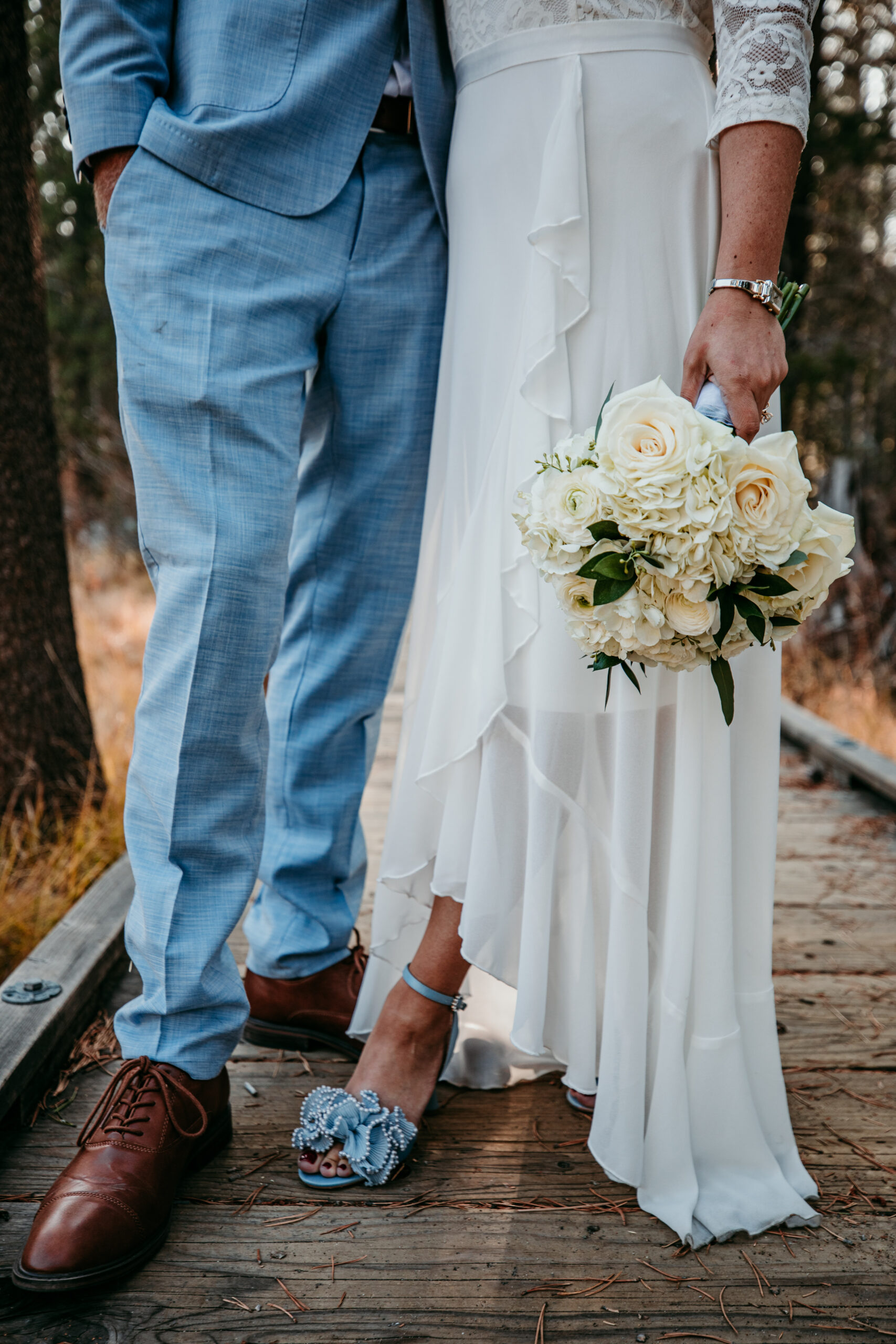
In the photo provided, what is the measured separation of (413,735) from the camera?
1.43 m

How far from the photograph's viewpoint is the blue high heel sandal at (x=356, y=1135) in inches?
50.3

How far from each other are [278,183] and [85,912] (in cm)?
135

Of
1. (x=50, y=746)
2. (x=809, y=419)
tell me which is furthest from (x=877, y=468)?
(x=50, y=746)

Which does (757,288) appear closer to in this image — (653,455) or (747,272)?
(747,272)

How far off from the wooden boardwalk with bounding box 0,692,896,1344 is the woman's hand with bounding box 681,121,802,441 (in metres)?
0.98

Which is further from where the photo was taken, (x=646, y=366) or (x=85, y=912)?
(x=85, y=912)

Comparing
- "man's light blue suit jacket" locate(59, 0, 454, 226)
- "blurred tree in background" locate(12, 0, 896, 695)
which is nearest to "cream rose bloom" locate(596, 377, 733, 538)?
"man's light blue suit jacket" locate(59, 0, 454, 226)

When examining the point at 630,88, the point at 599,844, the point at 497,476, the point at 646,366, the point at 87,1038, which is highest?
the point at 630,88

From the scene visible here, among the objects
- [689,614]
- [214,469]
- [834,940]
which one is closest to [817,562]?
[689,614]

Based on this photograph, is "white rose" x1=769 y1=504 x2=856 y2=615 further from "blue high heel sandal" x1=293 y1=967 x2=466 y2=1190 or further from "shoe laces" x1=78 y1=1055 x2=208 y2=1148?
"shoe laces" x1=78 y1=1055 x2=208 y2=1148

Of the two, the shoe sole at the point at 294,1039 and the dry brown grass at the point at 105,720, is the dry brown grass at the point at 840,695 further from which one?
the shoe sole at the point at 294,1039

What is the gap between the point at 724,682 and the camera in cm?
109

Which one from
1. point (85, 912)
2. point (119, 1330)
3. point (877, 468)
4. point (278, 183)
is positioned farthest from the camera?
point (877, 468)

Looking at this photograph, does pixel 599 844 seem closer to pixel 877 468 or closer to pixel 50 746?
pixel 50 746
